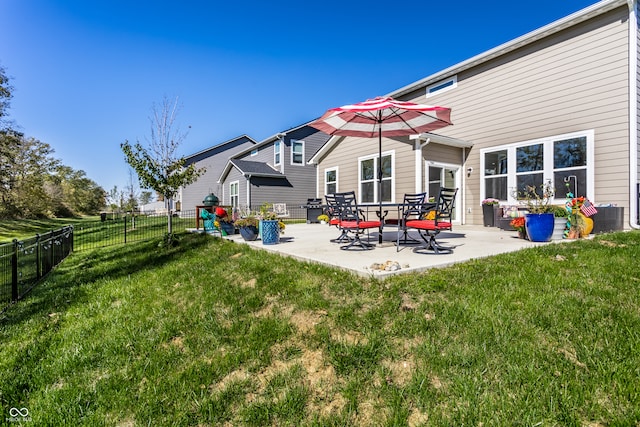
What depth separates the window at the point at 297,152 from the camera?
17938 millimetres

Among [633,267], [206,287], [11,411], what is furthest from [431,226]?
[11,411]

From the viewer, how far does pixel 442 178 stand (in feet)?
29.2

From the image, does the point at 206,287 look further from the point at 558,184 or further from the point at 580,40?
the point at 580,40

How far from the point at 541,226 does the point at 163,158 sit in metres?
8.51

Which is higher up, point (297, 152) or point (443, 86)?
point (443, 86)

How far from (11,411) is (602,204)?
981 centimetres

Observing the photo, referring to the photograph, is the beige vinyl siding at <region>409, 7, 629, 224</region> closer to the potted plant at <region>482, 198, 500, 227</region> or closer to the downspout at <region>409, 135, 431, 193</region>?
the potted plant at <region>482, 198, 500, 227</region>

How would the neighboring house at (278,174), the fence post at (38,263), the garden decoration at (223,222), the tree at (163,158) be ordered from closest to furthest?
the fence post at (38,263) < the tree at (163,158) < the garden decoration at (223,222) < the neighboring house at (278,174)

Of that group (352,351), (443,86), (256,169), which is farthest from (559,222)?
(256,169)

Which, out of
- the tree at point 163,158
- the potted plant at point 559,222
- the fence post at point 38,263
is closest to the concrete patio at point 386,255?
the potted plant at point 559,222

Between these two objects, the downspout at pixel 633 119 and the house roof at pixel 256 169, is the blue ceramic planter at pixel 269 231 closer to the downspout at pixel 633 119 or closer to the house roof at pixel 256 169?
the downspout at pixel 633 119

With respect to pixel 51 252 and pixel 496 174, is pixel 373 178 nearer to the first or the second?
pixel 496 174

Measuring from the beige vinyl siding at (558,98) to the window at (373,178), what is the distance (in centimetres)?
240

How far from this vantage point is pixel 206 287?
12.4ft
